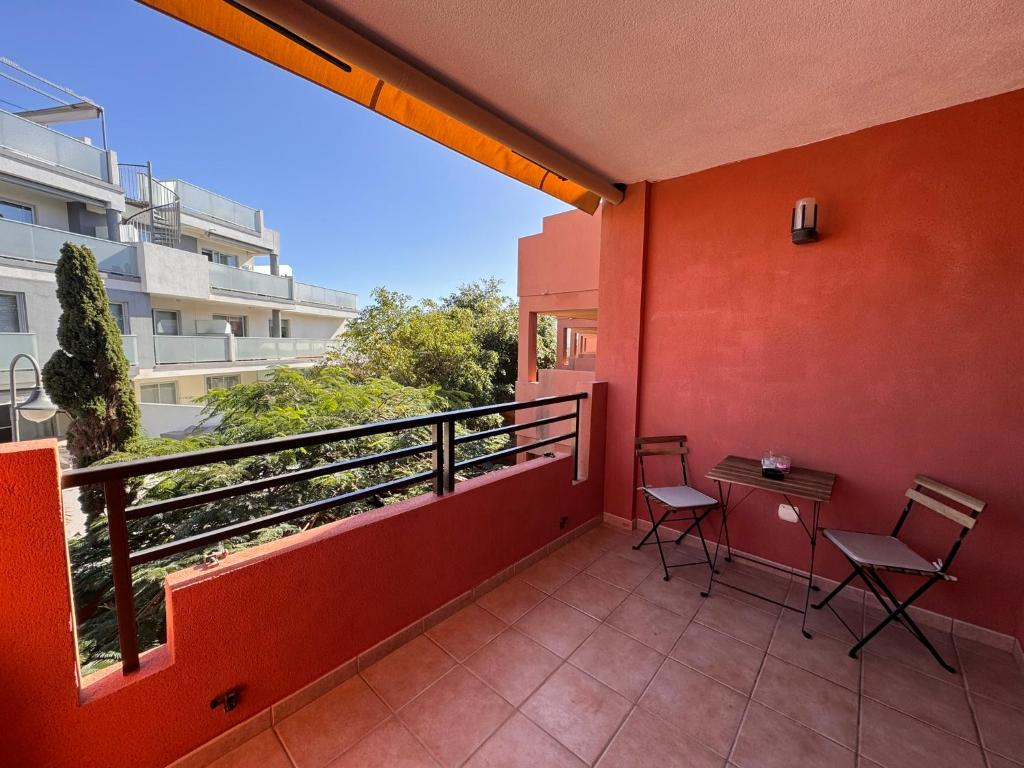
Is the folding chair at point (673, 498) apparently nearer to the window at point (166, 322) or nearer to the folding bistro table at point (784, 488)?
the folding bistro table at point (784, 488)

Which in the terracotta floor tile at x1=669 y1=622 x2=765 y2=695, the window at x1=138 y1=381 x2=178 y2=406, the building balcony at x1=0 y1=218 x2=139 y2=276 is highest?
the building balcony at x1=0 y1=218 x2=139 y2=276

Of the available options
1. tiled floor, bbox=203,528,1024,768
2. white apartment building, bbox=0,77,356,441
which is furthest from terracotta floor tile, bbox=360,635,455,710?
white apartment building, bbox=0,77,356,441

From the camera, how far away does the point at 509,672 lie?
183cm

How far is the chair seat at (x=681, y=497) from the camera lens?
2518 mm

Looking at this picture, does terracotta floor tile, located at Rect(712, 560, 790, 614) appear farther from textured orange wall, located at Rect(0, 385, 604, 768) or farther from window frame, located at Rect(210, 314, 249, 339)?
window frame, located at Rect(210, 314, 249, 339)

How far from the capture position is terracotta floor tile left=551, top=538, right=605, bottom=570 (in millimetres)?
2788

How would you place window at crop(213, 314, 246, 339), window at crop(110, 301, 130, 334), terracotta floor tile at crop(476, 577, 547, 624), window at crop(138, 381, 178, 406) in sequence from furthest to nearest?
1. window at crop(213, 314, 246, 339)
2. window at crop(138, 381, 178, 406)
3. window at crop(110, 301, 130, 334)
4. terracotta floor tile at crop(476, 577, 547, 624)

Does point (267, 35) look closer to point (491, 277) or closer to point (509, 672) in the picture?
point (509, 672)

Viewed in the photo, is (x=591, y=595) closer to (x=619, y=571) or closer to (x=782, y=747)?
(x=619, y=571)

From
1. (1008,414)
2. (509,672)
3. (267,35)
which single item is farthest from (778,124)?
(509,672)

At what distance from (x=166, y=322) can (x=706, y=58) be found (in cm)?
1313

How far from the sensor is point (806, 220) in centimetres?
233

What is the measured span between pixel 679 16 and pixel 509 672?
8.89 ft

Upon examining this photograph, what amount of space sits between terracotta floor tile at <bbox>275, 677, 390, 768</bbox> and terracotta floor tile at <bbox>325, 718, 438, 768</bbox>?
0.04m
